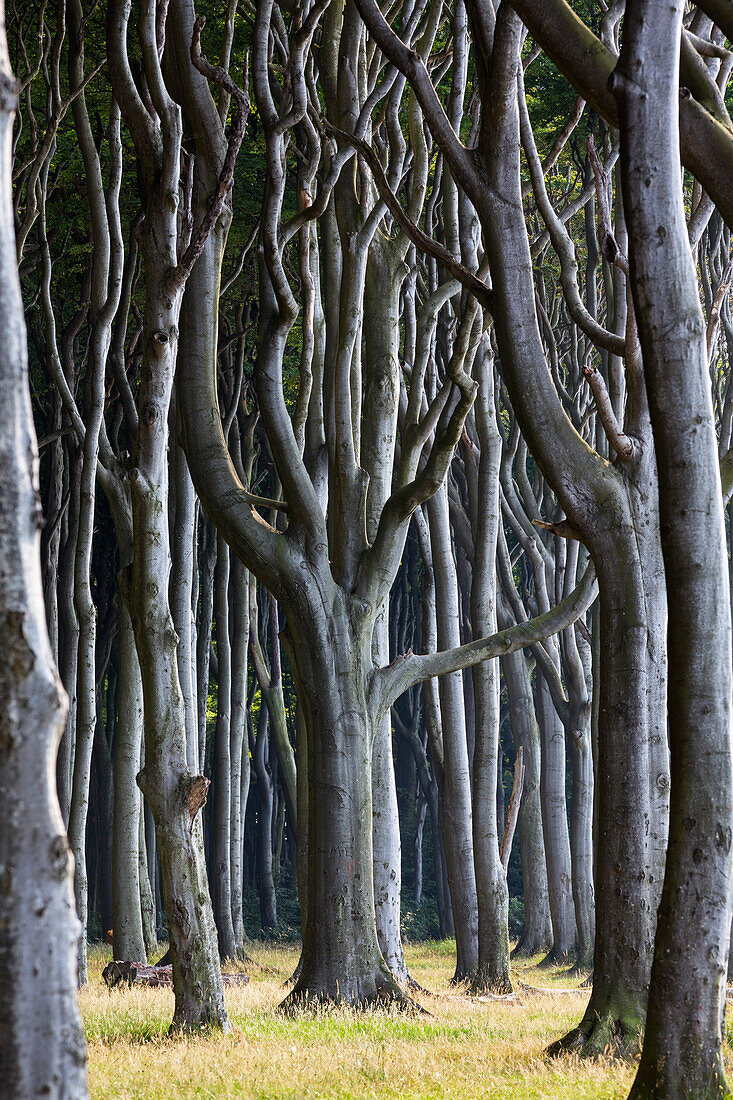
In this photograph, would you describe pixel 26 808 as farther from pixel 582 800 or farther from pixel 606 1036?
pixel 582 800

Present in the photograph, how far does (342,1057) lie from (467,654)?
3.37 metres

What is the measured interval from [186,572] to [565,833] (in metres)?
7.17

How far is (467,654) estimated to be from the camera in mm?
8055

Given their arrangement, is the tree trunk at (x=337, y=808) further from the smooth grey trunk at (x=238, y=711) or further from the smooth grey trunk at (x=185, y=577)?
the smooth grey trunk at (x=238, y=711)

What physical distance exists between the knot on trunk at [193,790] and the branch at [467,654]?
2.02 m

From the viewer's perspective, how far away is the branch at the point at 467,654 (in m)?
7.91

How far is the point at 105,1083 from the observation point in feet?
16.0

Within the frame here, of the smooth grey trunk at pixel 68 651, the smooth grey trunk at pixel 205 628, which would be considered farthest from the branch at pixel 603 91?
the smooth grey trunk at pixel 205 628

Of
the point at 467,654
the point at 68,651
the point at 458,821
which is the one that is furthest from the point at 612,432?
the point at 68,651

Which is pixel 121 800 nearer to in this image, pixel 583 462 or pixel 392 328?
pixel 392 328

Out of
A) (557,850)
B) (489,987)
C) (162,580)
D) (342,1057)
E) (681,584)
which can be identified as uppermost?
(162,580)

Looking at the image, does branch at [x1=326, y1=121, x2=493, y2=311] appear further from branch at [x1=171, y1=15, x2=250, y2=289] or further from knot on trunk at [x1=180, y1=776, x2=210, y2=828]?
knot on trunk at [x1=180, y1=776, x2=210, y2=828]

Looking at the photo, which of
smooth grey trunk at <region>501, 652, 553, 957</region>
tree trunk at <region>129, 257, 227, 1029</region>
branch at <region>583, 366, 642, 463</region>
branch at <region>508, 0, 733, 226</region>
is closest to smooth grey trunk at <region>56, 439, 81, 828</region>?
tree trunk at <region>129, 257, 227, 1029</region>

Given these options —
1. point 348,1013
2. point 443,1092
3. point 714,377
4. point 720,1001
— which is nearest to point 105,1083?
point 443,1092
